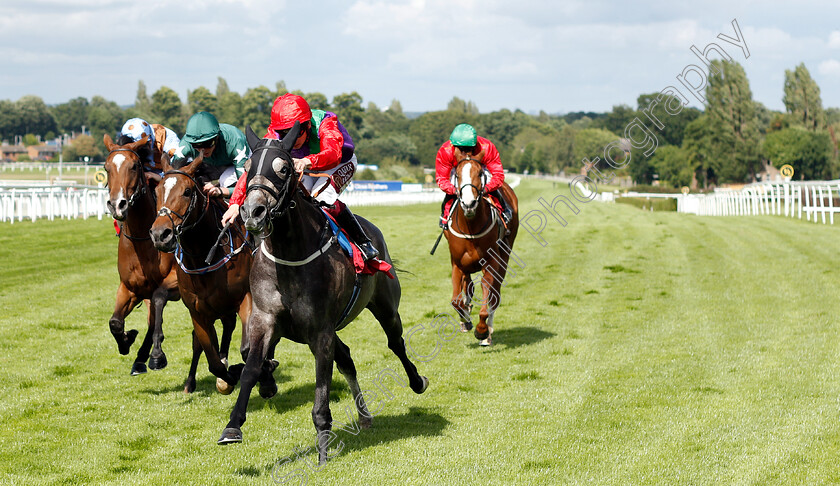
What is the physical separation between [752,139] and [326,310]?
6667cm

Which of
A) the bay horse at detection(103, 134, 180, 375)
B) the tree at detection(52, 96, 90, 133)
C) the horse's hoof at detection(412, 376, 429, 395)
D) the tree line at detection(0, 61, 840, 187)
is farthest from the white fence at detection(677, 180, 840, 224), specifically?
the tree at detection(52, 96, 90, 133)

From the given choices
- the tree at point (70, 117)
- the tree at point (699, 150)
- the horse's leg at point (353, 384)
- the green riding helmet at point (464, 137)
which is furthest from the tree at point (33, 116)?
the horse's leg at point (353, 384)

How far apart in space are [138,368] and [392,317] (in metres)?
2.81

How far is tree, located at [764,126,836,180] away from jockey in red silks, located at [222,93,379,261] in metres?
66.5

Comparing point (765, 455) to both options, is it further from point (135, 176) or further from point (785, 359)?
point (135, 176)

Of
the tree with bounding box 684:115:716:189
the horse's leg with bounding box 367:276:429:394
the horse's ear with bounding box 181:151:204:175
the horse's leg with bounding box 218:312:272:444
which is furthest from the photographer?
the tree with bounding box 684:115:716:189

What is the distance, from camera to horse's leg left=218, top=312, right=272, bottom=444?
15.2 feet

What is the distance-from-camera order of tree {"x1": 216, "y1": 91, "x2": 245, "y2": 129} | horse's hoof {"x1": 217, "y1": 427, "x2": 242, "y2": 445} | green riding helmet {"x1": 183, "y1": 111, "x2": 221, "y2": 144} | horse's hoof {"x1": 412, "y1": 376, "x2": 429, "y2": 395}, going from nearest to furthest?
horse's hoof {"x1": 217, "y1": 427, "x2": 242, "y2": 445}, horse's hoof {"x1": 412, "y1": 376, "x2": 429, "y2": 395}, green riding helmet {"x1": 183, "y1": 111, "x2": 221, "y2": 144}, tree {"x1": 216, "y1": 91, "x2": 245, "y2": 129}

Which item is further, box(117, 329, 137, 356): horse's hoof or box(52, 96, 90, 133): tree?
box(52, 96, 90, 133): tree

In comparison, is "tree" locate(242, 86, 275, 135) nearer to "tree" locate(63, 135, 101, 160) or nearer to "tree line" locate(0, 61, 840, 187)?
"tree line" locate(0, 61, 840, 187)

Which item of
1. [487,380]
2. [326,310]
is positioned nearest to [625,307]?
[487,380]

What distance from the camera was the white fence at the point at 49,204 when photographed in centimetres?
2405

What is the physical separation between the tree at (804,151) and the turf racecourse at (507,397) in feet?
187

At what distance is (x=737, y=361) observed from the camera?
788 centimetres
